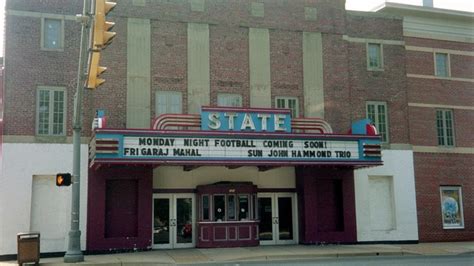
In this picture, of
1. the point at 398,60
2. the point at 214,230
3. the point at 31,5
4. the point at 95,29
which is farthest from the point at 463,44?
the point at 95,29

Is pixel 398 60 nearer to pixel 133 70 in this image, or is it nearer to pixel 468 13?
pixel 468 13

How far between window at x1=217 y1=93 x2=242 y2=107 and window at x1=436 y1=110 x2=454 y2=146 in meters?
10.3

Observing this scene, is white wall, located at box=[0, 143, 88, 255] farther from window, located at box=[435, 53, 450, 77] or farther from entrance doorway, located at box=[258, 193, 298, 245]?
window, located at box=[435, 53, 450, 77]

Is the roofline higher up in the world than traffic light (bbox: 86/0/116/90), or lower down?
higher up

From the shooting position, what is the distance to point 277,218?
83.9ft

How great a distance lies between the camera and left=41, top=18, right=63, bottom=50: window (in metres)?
23.1

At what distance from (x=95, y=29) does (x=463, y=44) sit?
22.5 meters

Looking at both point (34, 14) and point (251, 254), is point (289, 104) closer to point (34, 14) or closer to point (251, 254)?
point (251, 254)

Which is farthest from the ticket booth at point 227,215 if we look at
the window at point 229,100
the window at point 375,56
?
the window at point 375,56

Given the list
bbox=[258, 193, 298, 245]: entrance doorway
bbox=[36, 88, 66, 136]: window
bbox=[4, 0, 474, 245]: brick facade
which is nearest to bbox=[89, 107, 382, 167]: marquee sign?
bbox=[36, 88, 66, 136]: window

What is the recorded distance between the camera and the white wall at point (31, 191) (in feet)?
71.6

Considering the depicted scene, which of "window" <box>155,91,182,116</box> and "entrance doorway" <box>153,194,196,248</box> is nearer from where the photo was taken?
"entrance doorway" <box>153,194,196,248</box>

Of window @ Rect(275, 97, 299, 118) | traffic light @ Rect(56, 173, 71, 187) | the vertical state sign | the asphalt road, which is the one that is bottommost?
the asphalt road

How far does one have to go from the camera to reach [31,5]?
23.0 meters
